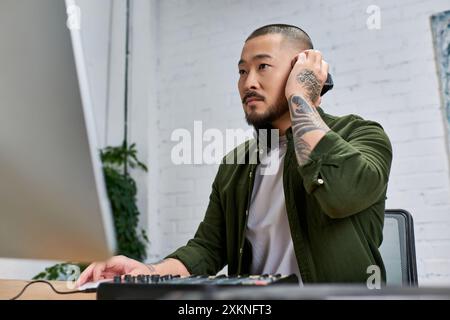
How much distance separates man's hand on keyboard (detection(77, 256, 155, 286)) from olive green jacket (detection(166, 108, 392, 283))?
16 cm

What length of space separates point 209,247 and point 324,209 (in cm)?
40

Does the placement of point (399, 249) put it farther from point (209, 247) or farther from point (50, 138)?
point (50, 138)

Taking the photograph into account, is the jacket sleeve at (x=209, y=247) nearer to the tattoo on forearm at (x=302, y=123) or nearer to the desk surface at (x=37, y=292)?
the desk surface at (x=37, y=292)

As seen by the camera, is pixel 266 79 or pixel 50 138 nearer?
pixel 50 138

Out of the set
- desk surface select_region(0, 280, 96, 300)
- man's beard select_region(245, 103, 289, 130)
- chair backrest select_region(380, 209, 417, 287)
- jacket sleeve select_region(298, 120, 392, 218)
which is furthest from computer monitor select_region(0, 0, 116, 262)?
chair backrest select_region(380, 209, 417, 287)

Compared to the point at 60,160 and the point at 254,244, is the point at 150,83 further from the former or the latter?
the point at 60,160

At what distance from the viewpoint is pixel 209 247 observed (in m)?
1.14

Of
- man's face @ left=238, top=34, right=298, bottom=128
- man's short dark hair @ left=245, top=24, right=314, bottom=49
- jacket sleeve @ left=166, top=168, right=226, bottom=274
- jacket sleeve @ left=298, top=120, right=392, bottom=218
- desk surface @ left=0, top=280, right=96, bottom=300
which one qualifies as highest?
man's short dark hair @ left=245, top=24, right=314, bottom=49

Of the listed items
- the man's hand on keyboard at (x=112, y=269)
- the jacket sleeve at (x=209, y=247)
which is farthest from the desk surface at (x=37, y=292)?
the jacket sleeve at (x=209, y=247)

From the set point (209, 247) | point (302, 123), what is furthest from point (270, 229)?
point (302, 123)

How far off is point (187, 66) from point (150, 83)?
0.29 meters

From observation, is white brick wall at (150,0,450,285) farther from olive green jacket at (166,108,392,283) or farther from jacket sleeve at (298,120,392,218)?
jacket sleeve at (298,120,392,218)

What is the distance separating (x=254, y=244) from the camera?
3.46ft

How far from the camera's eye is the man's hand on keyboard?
862mm
